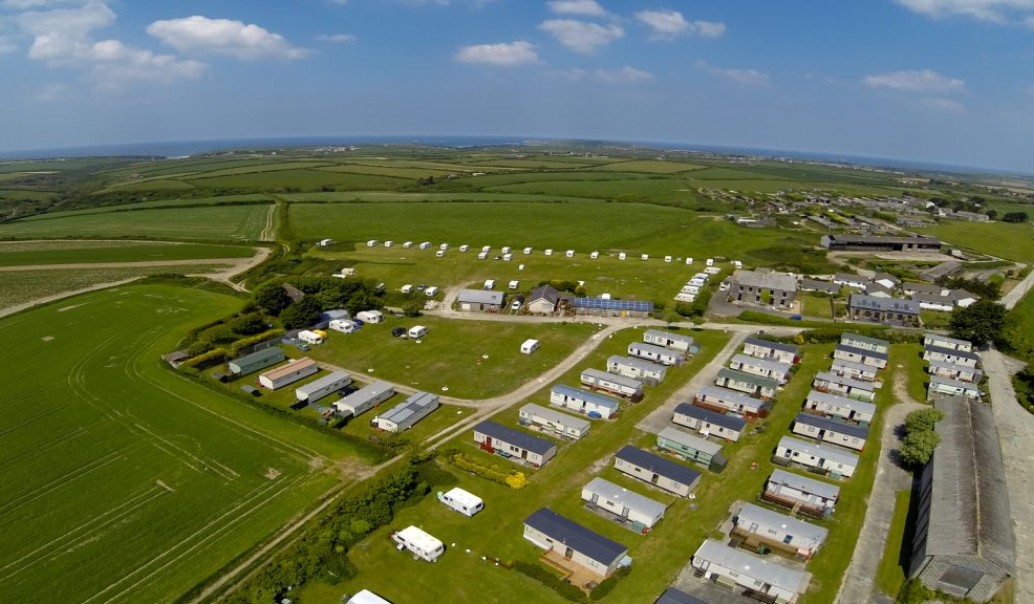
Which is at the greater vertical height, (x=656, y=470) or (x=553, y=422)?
(x=553, y=422)

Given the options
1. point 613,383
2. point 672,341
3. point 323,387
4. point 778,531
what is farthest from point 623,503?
point 323,387

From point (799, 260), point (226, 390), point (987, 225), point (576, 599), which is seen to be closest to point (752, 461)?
point (576, 599)

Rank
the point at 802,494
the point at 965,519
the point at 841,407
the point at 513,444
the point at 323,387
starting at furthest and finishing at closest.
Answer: the point at 323,387, the point at 841,407, the point at 513,444, the point at 802,494, the point at 965,519

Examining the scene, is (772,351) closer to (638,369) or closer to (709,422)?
(638,369)

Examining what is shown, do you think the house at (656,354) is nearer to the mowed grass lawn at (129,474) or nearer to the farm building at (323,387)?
the farm building at (323,387)

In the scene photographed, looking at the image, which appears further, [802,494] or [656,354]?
[656,354]
